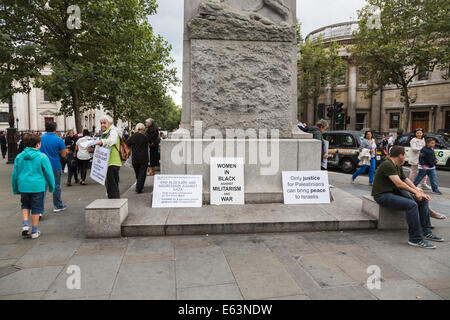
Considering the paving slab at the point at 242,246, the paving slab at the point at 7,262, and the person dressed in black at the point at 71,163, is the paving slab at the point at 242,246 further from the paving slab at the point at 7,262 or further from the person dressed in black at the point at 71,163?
the person dressed in black at the point at 71,163

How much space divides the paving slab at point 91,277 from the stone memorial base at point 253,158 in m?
2.49

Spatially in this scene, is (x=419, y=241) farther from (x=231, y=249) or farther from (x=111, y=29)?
(x=111, y=29)

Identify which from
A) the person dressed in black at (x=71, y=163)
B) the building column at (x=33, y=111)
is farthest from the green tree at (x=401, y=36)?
the building column at (x=33, y=111)

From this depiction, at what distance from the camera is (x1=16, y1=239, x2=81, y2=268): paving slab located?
391 cm

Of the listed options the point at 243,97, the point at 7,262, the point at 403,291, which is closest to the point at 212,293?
the point at 403,291

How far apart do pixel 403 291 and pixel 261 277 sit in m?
1.46

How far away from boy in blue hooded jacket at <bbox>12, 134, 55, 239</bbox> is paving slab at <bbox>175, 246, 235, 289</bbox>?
250 cm

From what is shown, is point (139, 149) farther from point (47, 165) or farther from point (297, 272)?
point (297, 272)

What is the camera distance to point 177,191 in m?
5.98

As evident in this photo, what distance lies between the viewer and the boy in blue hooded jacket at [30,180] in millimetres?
4930

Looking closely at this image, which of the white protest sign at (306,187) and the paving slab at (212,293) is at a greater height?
the white protest sign at (306,187)

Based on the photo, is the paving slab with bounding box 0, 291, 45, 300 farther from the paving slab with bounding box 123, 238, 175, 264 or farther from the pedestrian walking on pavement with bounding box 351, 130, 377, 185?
the pedestrian walking on pavement with bounding box 351, 130, 377, 185

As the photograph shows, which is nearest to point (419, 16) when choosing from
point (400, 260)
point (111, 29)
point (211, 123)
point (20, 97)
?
point (111, 29)

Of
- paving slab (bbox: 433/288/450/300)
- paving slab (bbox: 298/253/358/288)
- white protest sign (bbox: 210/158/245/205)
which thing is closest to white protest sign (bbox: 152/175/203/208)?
white protest sign (bbox: 210/158/245/205)
